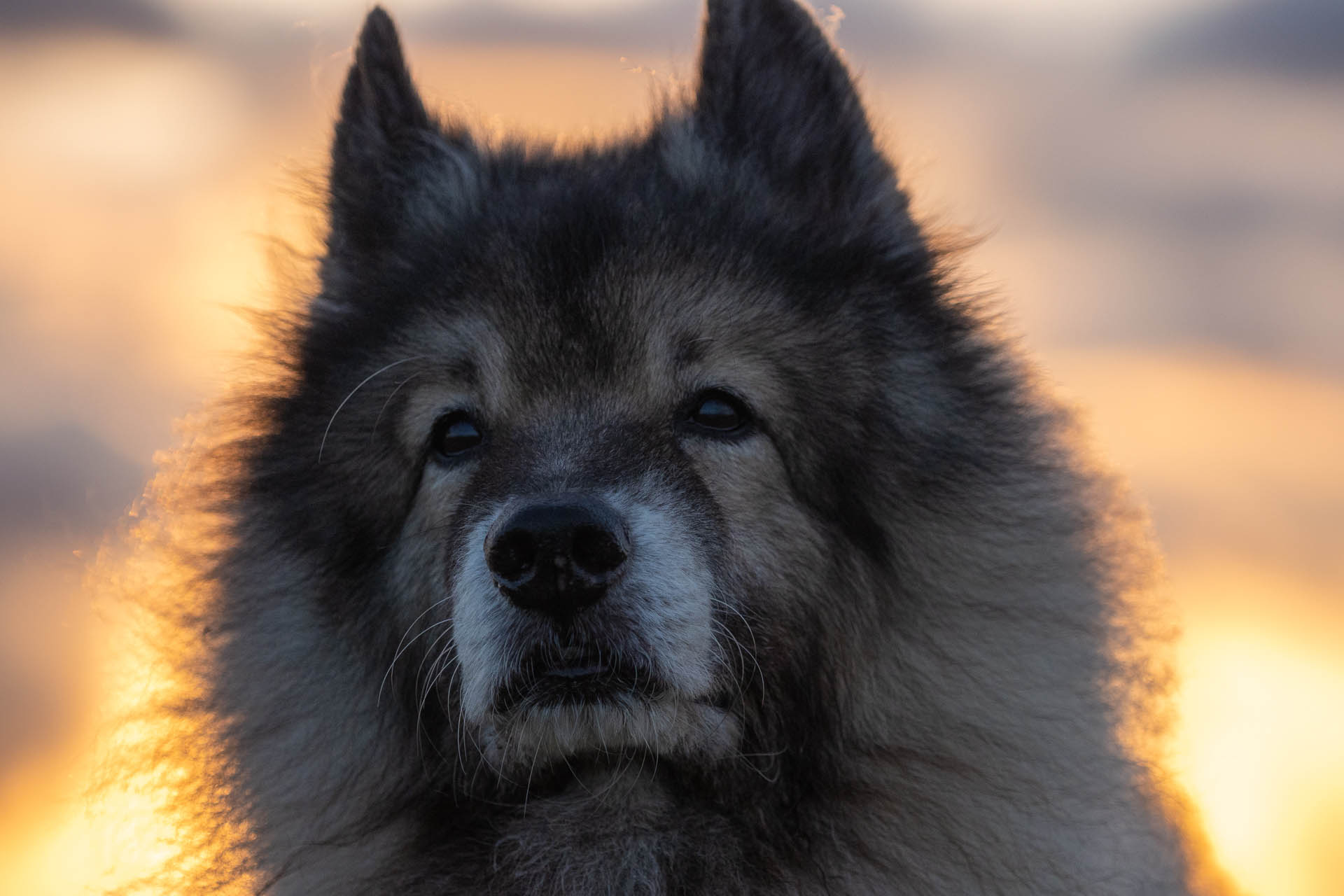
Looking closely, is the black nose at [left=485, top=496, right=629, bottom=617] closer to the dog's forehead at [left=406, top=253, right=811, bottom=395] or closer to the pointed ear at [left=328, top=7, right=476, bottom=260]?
the dog's forehead at [left=406, top=253, right=811, bottom=395]

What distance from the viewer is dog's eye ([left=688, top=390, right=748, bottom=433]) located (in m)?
3.89

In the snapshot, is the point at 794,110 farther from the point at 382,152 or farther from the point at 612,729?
the point at 612,729

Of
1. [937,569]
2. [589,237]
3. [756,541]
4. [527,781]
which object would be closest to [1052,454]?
[937,569]

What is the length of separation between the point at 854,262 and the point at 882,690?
4.08 ft

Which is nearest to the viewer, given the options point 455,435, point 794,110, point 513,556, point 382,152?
point 513,556

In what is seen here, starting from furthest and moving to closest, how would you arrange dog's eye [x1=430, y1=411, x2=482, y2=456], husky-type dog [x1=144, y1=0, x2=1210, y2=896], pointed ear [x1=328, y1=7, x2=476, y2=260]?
pointed ear [x1=328, y1=7, x2=476, y2=260] < dog's eye [x1=430, y1=411, x2=482, y2=456] < husky-type dog [x1=144, y1=0, x2=1210, y2=896]

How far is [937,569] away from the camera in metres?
4.23

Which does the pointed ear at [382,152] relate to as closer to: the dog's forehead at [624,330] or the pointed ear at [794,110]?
the dog's forehead at [624,330]

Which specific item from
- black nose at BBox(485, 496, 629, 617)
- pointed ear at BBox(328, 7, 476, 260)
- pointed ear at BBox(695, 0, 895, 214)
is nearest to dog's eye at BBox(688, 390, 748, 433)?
black nose at BBox(485, 496, 629, 617)

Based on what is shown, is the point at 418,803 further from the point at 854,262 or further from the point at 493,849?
the point at 854,262

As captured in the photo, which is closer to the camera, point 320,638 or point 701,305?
point 701,305

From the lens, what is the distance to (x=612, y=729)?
3.64 metres

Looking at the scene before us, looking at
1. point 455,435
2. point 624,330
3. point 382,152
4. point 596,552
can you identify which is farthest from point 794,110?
point 596,552

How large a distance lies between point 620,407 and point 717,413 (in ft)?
0.88
